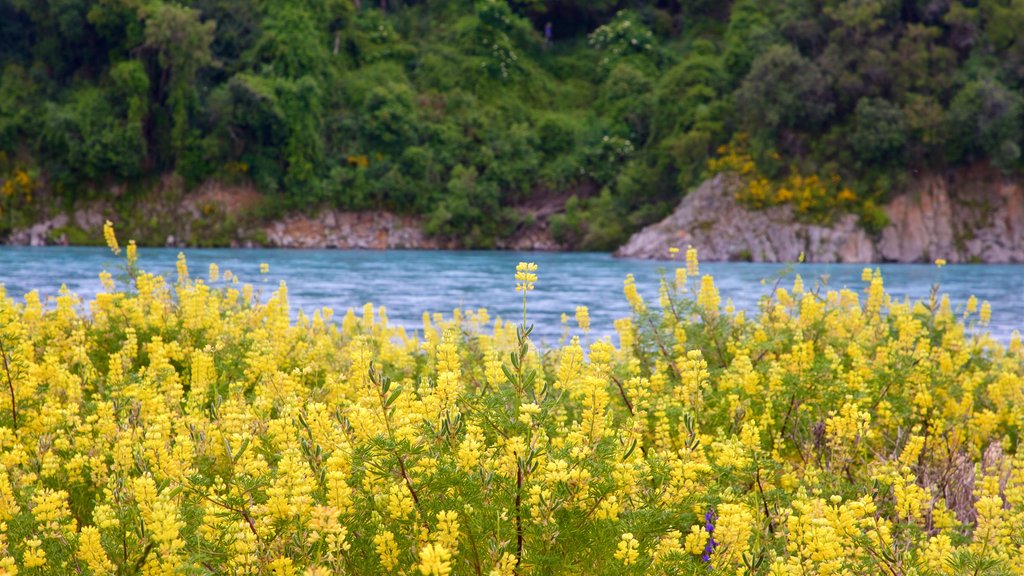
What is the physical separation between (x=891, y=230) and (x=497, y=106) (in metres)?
21.1

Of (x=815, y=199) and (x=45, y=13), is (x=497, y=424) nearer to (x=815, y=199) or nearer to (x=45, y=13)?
(x=815, y=199)

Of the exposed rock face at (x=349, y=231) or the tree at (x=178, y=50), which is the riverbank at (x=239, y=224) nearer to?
the exposed rock face at (x=349, y=231)

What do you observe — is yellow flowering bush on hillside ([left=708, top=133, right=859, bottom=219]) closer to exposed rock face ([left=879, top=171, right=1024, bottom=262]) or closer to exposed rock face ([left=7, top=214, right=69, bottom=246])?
exposed rock face ([left=879, top=171, right=1024, bottom=262])

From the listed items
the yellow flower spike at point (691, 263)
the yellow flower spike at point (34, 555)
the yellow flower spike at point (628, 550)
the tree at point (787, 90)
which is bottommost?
the yellow flower spike at point (34, 555)

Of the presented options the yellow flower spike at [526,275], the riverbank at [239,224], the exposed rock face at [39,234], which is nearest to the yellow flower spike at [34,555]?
the yellow flower spike at [526,275]

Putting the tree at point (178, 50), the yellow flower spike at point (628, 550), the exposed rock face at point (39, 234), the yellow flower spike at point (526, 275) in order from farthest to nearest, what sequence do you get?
the exposed rock face at point (39, 234) → the tree at point (178, 50) → the yellow flower spike at point (526, 275) → the yellow flower spike at point (628, 550)

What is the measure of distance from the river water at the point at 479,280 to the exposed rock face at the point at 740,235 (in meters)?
1.75

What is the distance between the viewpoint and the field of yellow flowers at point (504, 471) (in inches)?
96.0

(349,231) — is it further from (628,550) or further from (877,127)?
(628,550)

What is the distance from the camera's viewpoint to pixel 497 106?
4953 cm

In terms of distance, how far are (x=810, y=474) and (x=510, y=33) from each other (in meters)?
50.9

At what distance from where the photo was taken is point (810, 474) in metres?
3.40

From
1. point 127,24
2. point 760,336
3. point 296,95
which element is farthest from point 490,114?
point 760,336

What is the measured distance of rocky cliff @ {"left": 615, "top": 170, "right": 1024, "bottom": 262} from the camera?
36.2 m
